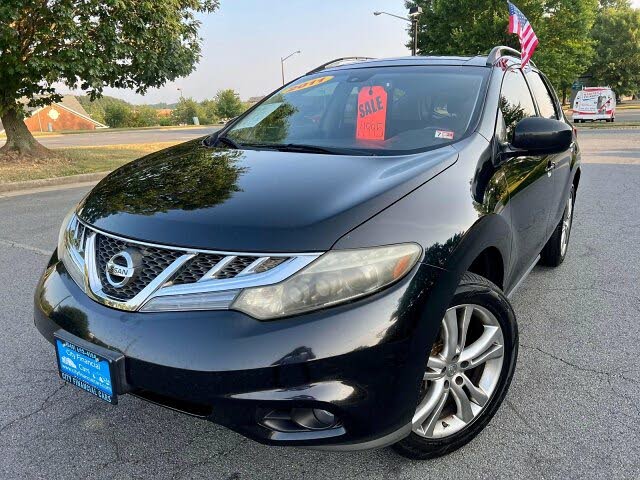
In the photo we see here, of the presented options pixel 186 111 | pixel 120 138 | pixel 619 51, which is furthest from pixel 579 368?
pixel 186 111

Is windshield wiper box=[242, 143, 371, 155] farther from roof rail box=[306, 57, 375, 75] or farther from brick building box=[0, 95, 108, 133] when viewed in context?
brick building box=[0, 95, 108, 133]

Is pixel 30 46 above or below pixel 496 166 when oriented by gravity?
above

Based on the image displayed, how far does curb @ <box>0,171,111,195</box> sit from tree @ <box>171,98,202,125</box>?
8771 cm

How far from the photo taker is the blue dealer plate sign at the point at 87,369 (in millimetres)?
1791

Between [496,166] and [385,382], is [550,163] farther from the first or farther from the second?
[385,382]

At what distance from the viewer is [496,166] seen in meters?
2.49

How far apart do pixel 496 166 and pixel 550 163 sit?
43.4 inches

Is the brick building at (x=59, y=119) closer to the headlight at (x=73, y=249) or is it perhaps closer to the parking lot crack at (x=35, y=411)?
the parking lot crack at (x=35, y=411)

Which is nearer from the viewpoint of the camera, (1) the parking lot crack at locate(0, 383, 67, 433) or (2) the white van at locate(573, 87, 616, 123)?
(1) the parking lot crack at locate(0, 383, 67, 433)

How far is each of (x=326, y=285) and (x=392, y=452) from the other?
3.07 ft

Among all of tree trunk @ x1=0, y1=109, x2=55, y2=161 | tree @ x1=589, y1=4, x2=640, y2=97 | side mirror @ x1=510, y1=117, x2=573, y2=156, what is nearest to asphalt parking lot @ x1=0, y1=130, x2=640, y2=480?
side mirror @ x1=510, y1=117, x2=573, y2=156

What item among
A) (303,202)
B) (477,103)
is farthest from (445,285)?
(477,103)

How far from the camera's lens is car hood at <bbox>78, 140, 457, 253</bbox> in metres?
1.74

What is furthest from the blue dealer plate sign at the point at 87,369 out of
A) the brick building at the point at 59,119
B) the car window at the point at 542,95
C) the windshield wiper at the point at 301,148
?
the brick building at the point at 59,119
